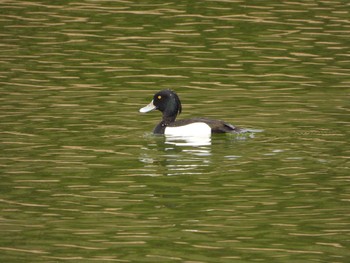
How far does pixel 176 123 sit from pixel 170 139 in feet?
1.35

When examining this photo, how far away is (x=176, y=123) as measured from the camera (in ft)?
63.4

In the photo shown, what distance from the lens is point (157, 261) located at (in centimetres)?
1208

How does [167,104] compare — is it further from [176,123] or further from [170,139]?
[170,139]

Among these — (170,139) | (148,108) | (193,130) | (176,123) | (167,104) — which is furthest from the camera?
(148,108)

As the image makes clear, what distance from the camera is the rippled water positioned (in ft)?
42.7

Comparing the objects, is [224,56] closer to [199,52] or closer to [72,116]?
[199,52]

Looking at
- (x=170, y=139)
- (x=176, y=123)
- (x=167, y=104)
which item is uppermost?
(x=167, y=104)

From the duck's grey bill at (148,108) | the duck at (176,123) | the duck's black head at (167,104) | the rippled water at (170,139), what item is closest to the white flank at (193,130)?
the duck at (176,123)

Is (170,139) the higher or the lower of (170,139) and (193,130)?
the lower

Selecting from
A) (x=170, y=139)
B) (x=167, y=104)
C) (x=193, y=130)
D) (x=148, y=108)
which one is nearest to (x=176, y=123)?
(x=170, y=139)

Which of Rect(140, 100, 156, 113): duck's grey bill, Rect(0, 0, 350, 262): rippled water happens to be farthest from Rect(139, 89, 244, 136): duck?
Rect(0, 0, 350, 262): rippled water

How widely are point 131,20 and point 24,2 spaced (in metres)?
3.46

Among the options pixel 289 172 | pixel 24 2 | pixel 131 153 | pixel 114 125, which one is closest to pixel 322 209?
pixel 289 172

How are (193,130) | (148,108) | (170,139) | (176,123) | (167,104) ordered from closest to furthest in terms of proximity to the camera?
1. (193,130)
2. (170,139)
3. (176,123)
4. (167,104)
5. (148,108)
